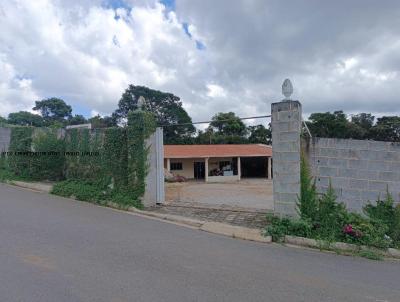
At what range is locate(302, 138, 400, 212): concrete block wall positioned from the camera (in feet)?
23.4

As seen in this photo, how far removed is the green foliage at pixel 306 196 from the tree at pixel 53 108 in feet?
262

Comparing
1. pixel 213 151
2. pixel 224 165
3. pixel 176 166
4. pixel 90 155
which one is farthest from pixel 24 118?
pixel 90 155

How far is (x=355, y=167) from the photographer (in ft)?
24.0

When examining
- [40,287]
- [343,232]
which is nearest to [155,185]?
[343,232]

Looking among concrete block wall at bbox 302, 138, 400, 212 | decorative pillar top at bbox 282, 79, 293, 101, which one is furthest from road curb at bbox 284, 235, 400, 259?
decorative pillar top at bbox 282, 79, 293, 101

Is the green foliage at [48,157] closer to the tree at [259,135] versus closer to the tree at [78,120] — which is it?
the tree at [259,135]

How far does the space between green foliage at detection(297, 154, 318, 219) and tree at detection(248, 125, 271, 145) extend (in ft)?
168

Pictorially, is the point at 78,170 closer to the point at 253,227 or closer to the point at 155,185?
the point at 155,185

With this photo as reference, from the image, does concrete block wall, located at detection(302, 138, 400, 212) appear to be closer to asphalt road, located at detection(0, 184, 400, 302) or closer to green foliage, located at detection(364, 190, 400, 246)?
green foliage, located at detection(364, 190, 400, 246)

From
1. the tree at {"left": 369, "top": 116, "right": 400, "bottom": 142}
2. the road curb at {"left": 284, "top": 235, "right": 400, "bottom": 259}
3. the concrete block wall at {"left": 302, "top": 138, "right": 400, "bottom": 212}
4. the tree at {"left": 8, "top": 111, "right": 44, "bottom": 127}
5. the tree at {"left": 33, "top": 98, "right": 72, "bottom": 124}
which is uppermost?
the tree at {"left": 33, "top": 98, "right": 72, "bottom": 124}

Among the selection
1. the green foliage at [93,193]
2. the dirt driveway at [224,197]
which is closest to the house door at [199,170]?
the dirt driveway at [224,197]

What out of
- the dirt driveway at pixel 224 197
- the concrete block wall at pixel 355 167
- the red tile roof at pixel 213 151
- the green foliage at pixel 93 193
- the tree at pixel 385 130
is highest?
the tree at pixel 385 130

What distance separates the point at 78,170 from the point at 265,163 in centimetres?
3633

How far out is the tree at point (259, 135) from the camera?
5812 centimetres
